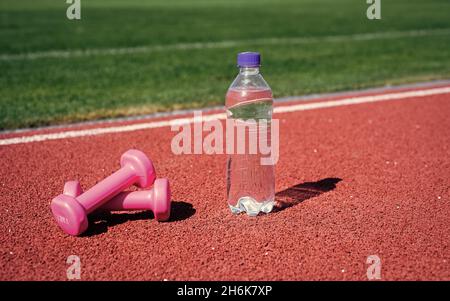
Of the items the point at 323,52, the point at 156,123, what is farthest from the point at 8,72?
the point at 323,52

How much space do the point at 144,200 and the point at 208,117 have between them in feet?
10.6

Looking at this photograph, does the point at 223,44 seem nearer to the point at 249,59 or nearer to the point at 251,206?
the point at 251,206

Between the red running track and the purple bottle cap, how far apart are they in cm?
114

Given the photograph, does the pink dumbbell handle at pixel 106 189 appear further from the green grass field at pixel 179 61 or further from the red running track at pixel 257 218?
the green grass field at pixel 179 61

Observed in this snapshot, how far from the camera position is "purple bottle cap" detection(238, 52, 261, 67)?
3.92 metres

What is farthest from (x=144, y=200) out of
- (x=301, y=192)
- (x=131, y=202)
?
(x=301, y=192)

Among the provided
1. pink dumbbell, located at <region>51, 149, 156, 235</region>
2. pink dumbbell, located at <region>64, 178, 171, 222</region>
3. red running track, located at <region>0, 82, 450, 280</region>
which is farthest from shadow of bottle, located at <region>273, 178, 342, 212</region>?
pink dumbbell, located at <region>51, 149, 156, 235</region>

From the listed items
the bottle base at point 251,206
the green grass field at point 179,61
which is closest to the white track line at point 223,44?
the green grass field at point 179,61

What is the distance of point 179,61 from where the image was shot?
12180 mm

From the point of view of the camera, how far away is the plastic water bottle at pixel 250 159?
446cm
